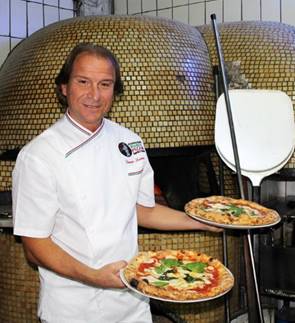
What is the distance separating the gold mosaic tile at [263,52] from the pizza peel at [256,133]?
0.54 feet

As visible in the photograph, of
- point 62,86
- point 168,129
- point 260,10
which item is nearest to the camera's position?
point 62,86

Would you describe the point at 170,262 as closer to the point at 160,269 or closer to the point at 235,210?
the point at 160,269

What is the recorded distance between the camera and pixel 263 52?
85.3 inches

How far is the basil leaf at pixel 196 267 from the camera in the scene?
4.50 feet

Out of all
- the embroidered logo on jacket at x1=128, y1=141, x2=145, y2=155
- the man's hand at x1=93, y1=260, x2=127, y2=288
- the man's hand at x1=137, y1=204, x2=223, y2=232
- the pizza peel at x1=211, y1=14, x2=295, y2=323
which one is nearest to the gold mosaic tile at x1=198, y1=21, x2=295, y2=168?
the pizza peel at x1=211, y1=14, x2=295, y2=323

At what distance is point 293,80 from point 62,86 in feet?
3.78

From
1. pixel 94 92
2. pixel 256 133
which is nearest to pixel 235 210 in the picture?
pixel 256 133

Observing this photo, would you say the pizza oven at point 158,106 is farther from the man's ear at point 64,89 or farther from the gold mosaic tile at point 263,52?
the man's ear at point 64,89

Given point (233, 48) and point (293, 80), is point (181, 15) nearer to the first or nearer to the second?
point (233, 48)

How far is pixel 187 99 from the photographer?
203cm

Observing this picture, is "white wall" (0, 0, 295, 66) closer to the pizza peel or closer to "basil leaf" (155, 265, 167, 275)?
the pizza peel

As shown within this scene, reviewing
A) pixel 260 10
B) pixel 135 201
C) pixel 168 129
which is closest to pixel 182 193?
pixel 168 129

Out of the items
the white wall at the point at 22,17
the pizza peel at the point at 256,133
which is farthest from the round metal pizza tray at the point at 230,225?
the white wall at the point at 22,17

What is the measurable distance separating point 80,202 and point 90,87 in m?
0.33
